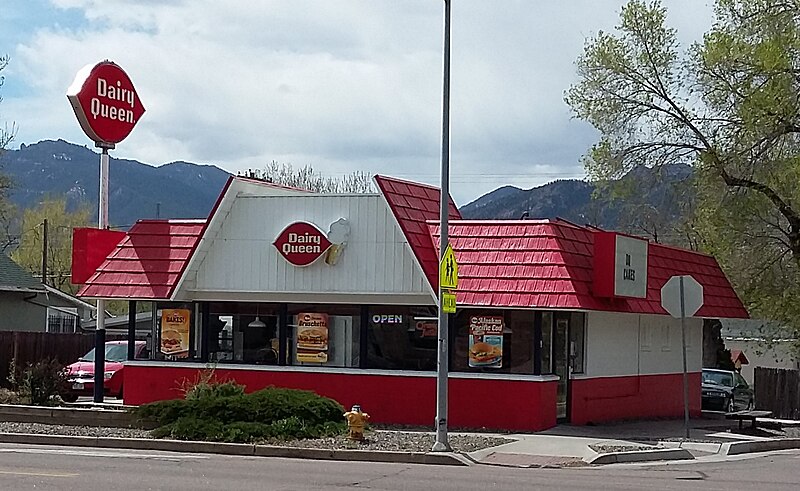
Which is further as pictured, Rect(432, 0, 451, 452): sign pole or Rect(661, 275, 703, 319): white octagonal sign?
Rect(661, 275, 703, 319): white octagonal sign

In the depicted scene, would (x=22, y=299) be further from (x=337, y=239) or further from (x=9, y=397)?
(x=337, y=239)

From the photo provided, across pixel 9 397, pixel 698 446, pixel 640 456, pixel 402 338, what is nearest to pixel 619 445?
pixel 640 456

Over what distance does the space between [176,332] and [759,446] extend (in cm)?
1256

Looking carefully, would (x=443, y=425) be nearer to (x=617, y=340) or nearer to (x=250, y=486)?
(x=250, y=486)

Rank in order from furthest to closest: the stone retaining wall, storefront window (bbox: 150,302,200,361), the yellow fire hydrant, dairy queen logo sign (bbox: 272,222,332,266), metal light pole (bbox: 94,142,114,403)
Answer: metal light pole (bbox: 94,142,114,403), storefront window (bbox: 150,302,200,361), dairy queen logo sign (bbox: 272,222,332,266), the stone retaining wall, the yellow fire hydrant

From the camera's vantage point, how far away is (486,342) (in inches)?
932

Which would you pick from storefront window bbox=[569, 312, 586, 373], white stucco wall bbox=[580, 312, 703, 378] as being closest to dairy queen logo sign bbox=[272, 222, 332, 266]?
storefront window bbox=[569, 312, 586, 373]

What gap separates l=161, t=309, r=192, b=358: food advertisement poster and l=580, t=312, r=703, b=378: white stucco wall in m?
8.72

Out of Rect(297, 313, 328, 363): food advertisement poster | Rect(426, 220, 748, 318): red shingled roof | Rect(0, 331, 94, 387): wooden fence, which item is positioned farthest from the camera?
Rect(0, 331, 94, 387): wooden fence

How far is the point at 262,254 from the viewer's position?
25203mm

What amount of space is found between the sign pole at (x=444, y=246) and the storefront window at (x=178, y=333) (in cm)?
803

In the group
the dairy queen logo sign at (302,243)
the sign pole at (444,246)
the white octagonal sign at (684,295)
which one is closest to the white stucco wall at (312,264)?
the dairy queen logo sign at (302,243)

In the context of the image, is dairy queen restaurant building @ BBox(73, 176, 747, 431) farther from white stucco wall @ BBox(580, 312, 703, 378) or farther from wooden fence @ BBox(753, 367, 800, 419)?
wooden fence @ BBox(753, 367, 800, 419)

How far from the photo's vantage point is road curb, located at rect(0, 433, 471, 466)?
19188 mm
